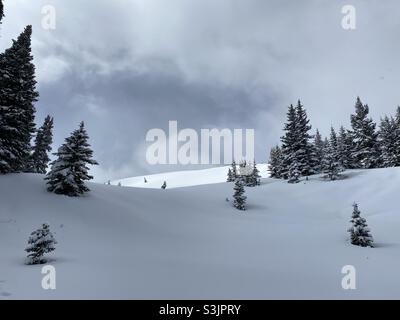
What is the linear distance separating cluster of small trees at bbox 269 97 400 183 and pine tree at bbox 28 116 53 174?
117 ft

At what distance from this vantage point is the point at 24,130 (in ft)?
83.4

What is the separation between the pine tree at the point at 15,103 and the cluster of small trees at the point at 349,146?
33.8 meters

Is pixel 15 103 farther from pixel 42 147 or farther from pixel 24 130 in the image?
pixel 42 147

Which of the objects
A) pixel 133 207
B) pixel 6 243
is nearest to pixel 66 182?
pixel 133 207

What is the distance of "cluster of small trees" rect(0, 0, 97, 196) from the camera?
2117 cm

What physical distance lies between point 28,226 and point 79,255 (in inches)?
195

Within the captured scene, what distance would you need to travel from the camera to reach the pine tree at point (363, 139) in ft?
176

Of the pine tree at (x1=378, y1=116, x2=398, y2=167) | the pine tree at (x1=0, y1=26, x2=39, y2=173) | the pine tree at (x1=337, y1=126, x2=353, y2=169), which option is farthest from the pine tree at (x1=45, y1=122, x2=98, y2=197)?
the pine tree at (x1=378, y1=116, x2=398, y2=167)

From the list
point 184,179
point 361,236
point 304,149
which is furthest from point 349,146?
point 184,179

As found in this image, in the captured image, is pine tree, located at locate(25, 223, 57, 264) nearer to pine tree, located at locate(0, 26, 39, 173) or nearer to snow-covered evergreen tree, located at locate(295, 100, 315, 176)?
pine tree, located at locate(0, 26, 39, 173)

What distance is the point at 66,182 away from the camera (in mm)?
20625

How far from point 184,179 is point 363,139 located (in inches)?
2721

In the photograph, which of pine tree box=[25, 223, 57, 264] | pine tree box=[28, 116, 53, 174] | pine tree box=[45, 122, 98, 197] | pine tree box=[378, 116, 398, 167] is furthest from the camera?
pine tree box=[378, 116, 398, 167]
